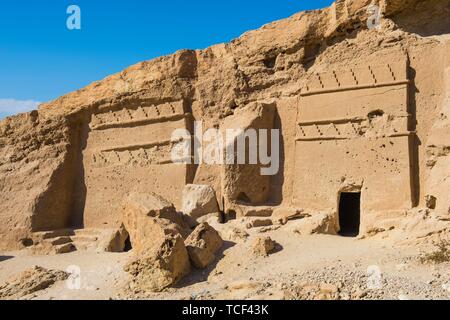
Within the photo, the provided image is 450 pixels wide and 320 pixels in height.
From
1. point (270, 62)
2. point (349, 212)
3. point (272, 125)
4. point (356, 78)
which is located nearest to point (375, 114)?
point (356, 78)

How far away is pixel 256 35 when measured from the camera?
14648 mm

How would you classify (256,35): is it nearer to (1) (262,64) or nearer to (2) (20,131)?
(1) (262,64)

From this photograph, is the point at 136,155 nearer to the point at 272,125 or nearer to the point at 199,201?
the point at 199,201

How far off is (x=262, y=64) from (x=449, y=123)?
19.0 feet

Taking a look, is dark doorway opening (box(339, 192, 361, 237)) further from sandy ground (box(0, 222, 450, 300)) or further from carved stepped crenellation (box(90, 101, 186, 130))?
carved stepped crenellation (box(90, 101, 186, 130))

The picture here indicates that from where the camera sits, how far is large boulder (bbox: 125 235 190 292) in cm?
876

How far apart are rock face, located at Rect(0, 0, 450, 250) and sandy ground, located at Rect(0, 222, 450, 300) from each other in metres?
1.29

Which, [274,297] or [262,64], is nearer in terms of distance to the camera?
[274,297]

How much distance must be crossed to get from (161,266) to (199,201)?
455 cm

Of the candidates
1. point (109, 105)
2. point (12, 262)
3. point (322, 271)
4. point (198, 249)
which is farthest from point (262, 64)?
point (12, 262)

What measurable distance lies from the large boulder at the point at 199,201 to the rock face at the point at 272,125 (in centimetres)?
35

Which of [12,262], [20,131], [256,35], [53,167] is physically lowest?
[12,262]

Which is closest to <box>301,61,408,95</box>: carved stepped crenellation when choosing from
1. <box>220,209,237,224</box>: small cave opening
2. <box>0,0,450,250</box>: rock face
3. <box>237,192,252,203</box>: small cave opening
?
<box>0,0,450,250</box>: rock face

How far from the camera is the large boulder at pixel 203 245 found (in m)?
9.52
